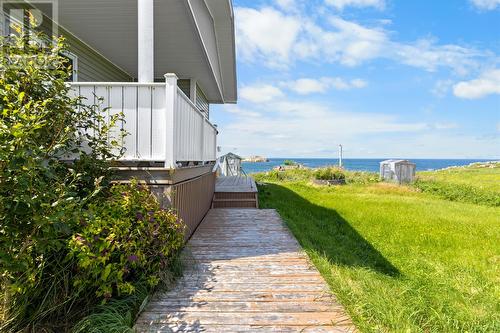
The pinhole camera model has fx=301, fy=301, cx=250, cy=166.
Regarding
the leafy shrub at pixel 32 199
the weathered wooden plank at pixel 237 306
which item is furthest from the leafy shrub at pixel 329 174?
the leafy shrub at pixel 32 199

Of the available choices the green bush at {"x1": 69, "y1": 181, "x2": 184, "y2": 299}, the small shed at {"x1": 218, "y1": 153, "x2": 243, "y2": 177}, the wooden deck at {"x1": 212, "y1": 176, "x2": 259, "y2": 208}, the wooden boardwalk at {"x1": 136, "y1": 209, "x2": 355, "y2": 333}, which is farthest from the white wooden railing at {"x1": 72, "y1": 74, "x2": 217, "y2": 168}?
the small shed at {"x1": 218, "y1": 153, "x2": 243, "y2": 177}

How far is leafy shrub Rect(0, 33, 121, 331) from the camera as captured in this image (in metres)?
1.93

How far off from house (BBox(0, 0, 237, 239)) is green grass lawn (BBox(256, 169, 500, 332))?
7.24ft

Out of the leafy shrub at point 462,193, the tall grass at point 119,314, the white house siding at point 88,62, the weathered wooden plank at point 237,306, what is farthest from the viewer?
the leafy shrub at point 462,193

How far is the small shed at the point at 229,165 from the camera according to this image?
677 inches

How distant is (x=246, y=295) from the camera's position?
2850 millimetres

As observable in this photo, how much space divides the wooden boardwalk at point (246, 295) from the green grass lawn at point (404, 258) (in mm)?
215

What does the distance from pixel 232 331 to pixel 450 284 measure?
3.62 metres

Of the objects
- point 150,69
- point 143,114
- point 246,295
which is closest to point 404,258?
point 246,295

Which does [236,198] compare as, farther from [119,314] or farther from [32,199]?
[32,199]

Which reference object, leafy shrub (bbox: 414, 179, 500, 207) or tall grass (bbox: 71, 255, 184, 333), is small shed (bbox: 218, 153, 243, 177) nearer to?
leafy shrub (bbox: 414, 179, 500, 207)

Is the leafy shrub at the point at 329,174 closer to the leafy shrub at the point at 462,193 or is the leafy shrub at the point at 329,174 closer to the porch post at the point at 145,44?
the leafy shrub at the point at 462,193

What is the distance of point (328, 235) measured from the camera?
6.55 metres

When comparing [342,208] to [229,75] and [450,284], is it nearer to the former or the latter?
[450,284]
